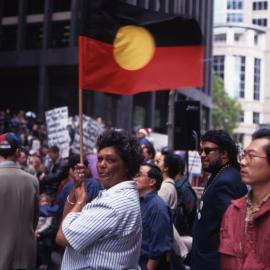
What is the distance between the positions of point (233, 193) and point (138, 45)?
3055 mm

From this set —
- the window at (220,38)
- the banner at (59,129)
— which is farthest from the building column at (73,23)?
the window at (220,38)

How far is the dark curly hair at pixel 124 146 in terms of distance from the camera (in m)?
3.48

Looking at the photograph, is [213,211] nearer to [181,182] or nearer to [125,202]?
[125,202]

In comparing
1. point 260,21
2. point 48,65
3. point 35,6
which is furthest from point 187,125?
point 260,21

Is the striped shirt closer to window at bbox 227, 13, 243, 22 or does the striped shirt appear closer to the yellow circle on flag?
the yellow circle on flag

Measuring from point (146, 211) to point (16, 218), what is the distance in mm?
1086

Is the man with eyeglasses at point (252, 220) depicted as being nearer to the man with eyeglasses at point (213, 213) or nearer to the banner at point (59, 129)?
the man with eyeglasses at point (213, 213)

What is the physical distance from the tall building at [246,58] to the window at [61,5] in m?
28.7

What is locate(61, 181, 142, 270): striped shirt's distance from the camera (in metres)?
3.17

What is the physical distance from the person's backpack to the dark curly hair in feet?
11.0

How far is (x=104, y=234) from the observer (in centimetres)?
319

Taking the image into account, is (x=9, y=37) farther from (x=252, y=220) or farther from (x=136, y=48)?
(x=252, y=220)

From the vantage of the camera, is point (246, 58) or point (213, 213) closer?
point (213, 213)

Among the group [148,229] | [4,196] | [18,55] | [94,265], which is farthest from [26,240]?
[18,55]
